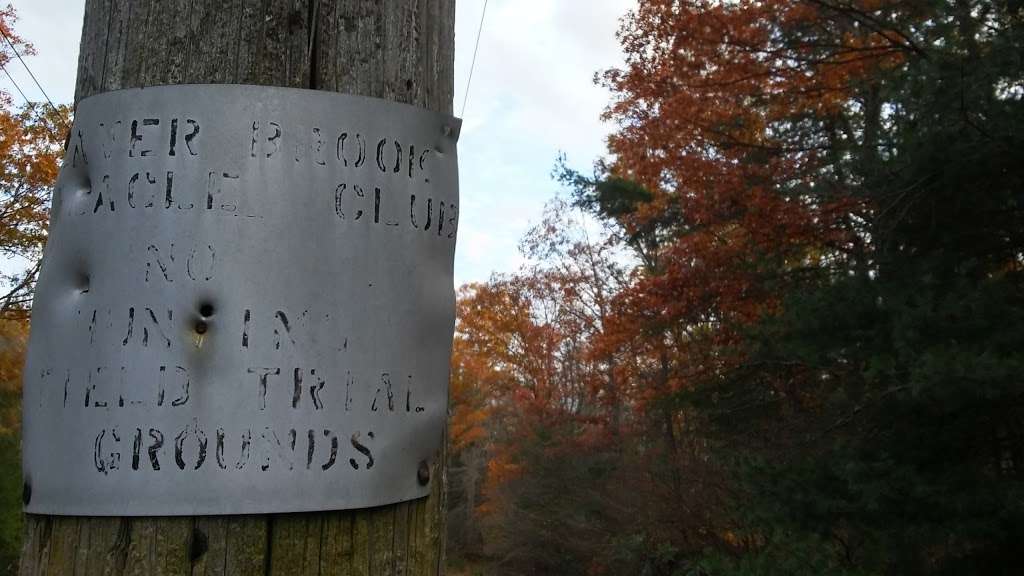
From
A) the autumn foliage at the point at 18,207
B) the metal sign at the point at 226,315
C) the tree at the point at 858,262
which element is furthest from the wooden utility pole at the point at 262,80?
the autumn foliage at the point at 18,207

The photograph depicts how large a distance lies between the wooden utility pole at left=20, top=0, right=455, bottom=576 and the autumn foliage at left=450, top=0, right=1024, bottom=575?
17.8 ft

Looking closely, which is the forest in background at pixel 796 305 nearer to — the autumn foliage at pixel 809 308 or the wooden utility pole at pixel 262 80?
the autumn foliage at pixel 809 308

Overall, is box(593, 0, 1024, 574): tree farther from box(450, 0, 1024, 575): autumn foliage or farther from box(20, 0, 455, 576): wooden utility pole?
box(20, 0, 455, 576): wooden utility pole

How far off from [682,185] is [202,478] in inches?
450

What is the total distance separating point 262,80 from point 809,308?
6.98 metres

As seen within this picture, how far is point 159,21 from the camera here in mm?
1348

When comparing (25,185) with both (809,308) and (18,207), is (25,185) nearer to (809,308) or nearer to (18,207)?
(18,207)

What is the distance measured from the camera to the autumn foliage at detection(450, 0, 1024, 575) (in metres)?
6.32

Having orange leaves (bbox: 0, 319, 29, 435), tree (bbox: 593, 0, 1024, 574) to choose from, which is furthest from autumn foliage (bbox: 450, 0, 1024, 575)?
orange leaves (bbox: 0, 319, 29, 435)

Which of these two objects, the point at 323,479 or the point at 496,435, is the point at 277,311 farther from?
the point at 496,435

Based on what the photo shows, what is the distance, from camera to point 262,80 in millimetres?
1331

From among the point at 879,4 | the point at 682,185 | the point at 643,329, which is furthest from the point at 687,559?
the point at 879,4

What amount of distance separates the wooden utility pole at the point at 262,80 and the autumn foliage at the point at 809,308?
213 inches

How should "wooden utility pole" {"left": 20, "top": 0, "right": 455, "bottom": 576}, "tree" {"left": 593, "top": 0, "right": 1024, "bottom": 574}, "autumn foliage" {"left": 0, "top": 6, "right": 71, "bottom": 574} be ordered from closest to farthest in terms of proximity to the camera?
"wooden utility pole" {"left": 20, "top": 0, "right": 455, "bottom": 576} < "tree" {"left": 593, "top": 0, "right": 1024, "bottom": 574} < "autumn foliage" {"left": 0, "top": 6, "right": 71, "bottom": 574}
